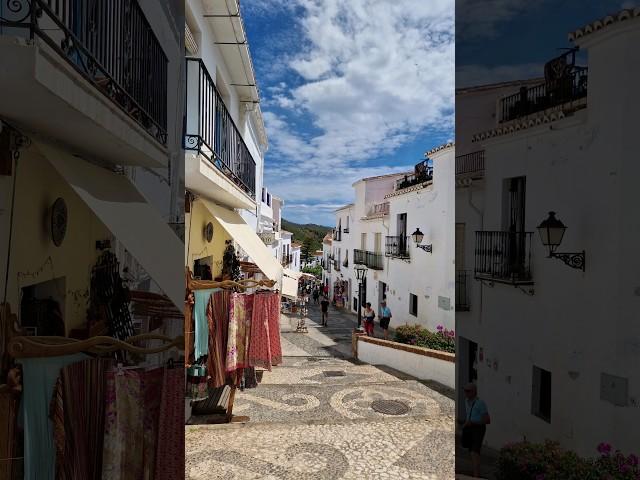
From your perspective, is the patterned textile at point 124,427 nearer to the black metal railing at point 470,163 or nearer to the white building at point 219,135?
the black metal railing at point 470,163

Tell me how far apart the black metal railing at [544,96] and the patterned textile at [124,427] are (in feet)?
4.06

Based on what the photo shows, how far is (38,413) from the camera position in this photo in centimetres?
105

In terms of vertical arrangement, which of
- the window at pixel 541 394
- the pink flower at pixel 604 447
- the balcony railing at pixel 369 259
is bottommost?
the pink flower at pixel 604 447

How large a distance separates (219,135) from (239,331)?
1286mm

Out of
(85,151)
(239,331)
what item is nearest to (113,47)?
(85,151)

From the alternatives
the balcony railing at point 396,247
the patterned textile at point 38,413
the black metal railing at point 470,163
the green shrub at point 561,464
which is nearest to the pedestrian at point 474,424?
the green shrub at point 561,464

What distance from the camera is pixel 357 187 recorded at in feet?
6.96

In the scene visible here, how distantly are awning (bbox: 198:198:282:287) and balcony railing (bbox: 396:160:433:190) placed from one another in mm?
1392

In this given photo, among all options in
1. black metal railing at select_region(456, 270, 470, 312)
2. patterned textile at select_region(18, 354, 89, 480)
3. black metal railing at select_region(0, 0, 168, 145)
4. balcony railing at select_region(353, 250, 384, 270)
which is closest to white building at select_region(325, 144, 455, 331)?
balcony railing at select_region(353, 250, 384, 270)

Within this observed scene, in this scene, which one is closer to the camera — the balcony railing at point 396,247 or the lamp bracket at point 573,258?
the lamp bracket at point 573,258

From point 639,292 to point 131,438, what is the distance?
1.35 m

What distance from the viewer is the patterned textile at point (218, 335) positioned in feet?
7.68

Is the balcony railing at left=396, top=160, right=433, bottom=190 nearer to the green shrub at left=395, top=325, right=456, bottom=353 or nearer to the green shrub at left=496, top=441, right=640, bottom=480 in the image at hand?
the green shrub at left=395, top=325, right=456, bottom=353

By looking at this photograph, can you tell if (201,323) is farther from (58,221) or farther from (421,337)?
(421,337)
